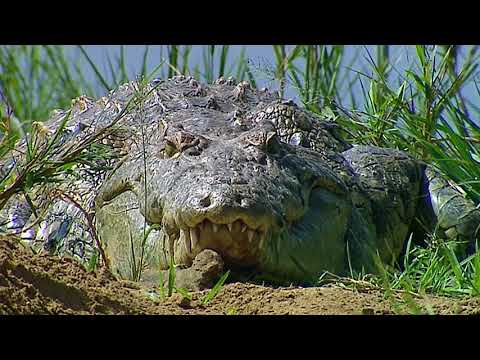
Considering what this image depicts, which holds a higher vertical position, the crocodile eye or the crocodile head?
the crocodile eye

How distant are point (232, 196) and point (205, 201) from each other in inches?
5.1

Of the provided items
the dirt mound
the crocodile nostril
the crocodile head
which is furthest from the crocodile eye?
the dirt mound

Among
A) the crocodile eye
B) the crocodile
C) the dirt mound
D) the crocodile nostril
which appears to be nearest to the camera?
the dirt mound

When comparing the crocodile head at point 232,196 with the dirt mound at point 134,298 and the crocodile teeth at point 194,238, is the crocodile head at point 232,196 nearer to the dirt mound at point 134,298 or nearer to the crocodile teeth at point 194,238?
the crocodile teeth at point 194,238

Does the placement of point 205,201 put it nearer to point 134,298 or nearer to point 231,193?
point 231,193

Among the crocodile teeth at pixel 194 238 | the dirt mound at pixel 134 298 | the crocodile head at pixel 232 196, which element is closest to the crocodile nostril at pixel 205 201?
the crocodile head at pixel 232 196

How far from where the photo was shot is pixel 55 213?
6586 mm

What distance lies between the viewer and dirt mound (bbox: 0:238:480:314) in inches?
141

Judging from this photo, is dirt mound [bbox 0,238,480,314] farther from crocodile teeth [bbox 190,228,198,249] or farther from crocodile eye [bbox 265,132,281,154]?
crocodile eye [bbox 265,132,281,154]
